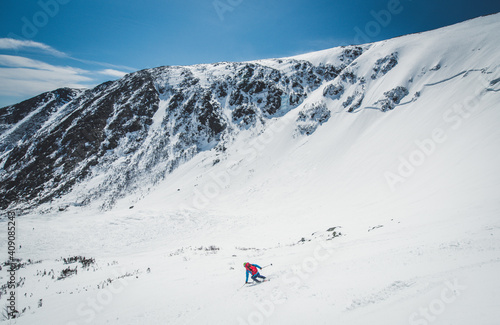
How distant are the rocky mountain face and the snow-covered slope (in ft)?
1.44

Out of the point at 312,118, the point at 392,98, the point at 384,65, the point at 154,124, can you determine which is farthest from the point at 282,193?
the point at 154,124

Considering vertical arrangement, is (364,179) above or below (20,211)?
below

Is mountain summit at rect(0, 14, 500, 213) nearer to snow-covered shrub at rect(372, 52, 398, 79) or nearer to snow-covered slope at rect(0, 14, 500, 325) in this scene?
snow-covered shrub at rect(372, 52, 398, 79)

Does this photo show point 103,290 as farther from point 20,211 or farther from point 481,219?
point 20,211

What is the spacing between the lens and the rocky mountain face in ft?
150

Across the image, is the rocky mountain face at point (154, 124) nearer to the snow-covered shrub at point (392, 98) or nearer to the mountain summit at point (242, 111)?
the mountain summit at point (242, 111)

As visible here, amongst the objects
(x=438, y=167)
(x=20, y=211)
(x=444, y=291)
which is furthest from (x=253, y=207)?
(x=20, y=211)

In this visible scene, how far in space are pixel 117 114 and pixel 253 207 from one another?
5000 centimetres

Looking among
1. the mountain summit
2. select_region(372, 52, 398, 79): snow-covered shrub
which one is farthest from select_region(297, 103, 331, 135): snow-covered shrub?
select_region(372, 52, 398, 79): snow-covered shrub

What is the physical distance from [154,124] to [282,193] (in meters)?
41.3

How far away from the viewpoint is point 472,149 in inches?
671

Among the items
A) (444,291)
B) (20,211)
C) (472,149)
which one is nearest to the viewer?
(444,291)

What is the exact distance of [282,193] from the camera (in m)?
30.0

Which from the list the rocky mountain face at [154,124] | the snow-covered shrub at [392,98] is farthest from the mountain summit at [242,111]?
the rocky mountain face at [154,124]
